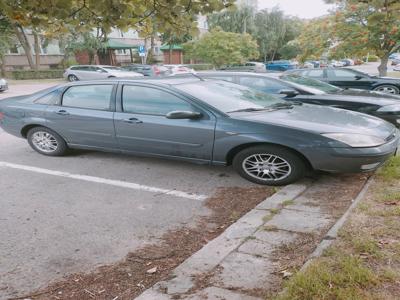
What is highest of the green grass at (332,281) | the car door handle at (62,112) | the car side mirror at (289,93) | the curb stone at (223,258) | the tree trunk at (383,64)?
the tree trunk at (383,64)

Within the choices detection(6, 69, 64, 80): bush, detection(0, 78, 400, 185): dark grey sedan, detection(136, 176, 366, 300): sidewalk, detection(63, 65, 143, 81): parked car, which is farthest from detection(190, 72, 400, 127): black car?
detection(6, 69, 64, 80): bush

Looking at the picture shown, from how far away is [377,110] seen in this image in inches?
278

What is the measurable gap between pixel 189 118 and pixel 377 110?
13.4 ft

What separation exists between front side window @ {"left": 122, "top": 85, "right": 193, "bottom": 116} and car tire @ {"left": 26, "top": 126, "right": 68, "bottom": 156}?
1501 mm

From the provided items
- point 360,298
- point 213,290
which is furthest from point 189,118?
point 360,298

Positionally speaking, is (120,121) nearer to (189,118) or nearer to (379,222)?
(189,118)

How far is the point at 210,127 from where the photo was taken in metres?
4.87

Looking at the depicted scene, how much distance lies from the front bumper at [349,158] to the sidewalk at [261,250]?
0.26 metres

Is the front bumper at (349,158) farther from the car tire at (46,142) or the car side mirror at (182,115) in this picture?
the car tire at (46,142)

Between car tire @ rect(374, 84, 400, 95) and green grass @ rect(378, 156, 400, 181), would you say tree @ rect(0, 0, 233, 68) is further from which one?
car tire @ rect(374, 84, 400, 95)

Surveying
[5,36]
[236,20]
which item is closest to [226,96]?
[5,36]

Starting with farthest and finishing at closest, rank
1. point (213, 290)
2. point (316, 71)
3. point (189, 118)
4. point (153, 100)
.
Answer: point (316, 71) < point (153, 100) < point (189, 118) < point (213, 290)

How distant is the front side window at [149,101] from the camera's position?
516 centimetres

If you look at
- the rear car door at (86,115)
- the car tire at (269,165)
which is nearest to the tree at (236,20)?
the rear car door at (86,115)
